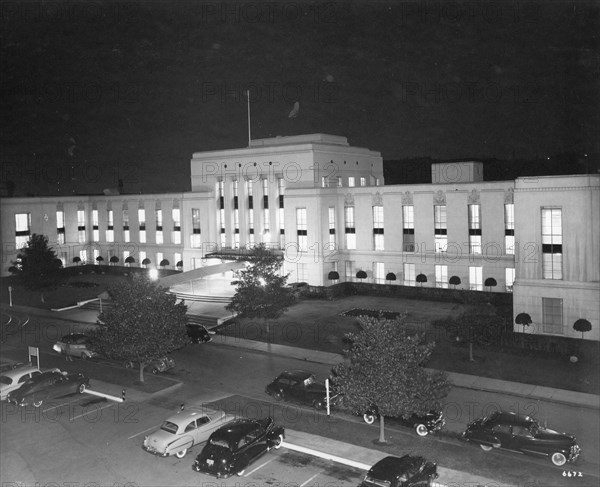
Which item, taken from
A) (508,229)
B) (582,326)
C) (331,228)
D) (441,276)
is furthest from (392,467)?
(331,228)

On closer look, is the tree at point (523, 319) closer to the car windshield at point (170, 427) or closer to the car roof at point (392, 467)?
the car roof at point (392, 467)

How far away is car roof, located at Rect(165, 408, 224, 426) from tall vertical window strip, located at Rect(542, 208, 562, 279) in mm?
21338

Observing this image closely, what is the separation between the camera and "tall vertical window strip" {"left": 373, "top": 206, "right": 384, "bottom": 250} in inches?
1946

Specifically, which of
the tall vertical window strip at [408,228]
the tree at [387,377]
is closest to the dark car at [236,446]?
the tree at [387,377]

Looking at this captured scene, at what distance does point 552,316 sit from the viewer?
34.3 m

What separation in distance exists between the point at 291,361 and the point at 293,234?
19978 millimetres

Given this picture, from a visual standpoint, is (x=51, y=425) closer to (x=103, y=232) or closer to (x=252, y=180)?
(x=252, y=180)

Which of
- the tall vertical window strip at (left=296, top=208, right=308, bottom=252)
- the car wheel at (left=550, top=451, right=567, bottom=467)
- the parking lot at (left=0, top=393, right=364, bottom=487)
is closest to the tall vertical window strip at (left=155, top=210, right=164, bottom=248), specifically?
the tall vertical window strip at (left=296, top=208, right=308, bottom=252)

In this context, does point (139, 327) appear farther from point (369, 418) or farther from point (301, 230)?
point (301, 230)

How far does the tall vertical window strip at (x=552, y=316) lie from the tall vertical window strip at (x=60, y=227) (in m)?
51.0

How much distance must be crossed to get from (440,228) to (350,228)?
7844 millimetres

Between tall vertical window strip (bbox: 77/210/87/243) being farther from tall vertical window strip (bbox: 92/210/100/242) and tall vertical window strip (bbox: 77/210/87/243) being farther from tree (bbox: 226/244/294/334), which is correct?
tree (bbox: 226/244/294/334)

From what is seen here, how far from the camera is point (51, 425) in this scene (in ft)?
Result: 77.5

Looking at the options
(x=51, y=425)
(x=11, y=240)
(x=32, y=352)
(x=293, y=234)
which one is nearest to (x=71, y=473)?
(x=51, y=425)
